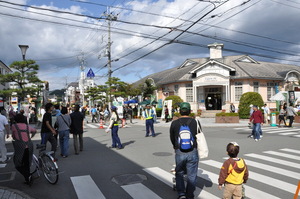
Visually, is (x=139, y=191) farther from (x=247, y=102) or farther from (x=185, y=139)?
(x=247, y=102)

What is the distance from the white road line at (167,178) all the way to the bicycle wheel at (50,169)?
238 centimetres

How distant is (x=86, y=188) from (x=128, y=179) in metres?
1.05

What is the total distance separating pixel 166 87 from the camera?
3800 cm

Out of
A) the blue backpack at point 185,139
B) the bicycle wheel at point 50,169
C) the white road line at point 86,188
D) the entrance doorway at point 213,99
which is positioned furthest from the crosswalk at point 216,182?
the entrance doorway at point 213,99

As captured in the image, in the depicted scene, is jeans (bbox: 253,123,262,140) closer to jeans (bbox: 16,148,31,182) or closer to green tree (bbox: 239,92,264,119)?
jeans (bbox: 16,148,31,182)

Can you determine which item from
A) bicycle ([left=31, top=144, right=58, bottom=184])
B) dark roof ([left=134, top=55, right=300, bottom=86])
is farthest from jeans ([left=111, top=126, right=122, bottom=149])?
dark roof ([left=134, top=55, right=300, bottom=86])

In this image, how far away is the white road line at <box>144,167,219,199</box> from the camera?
4891 millimetres

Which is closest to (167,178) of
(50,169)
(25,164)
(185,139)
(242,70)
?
(185,139)

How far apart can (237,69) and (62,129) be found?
28.8 metres

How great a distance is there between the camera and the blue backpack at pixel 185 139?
14.1 ft

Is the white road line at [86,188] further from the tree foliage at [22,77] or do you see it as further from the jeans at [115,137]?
the tree foliage at [22,77]

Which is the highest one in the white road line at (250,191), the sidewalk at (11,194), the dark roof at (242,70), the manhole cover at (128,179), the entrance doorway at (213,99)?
the dark roof at (242,70)

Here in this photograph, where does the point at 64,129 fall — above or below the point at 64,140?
above

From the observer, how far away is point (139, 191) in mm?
5215
